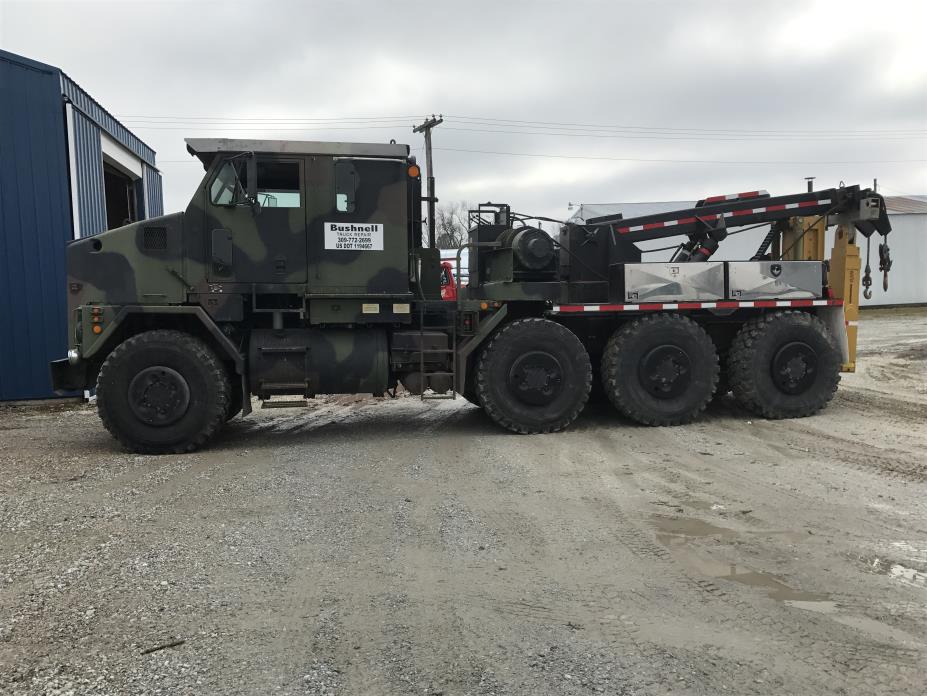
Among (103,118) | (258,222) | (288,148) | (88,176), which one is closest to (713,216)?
(288,148)

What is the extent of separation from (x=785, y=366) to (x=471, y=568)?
19.4 feet

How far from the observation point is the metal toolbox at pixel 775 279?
8.15 m

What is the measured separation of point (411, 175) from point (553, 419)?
10.4 ft

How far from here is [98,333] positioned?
691 centimetres

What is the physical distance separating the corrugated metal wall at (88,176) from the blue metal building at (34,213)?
0.07 metres

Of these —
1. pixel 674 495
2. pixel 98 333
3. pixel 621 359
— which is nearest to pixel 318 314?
pixel 98 333

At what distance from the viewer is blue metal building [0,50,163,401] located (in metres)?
10.4

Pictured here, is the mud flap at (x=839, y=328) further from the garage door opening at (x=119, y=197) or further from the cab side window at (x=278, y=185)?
the garage door opening at (x=119, y=197)

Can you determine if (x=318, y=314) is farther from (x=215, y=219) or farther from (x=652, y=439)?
(x=652, y=439)

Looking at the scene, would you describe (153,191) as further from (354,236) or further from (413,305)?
(413,305)

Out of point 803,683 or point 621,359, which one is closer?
point 803,683

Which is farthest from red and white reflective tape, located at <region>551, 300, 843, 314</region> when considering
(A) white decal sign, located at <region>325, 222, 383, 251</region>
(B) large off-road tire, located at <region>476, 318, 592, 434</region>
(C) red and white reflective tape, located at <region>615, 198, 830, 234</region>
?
(A) white decal sign, located at <region>325, 222, 383, 251</region>

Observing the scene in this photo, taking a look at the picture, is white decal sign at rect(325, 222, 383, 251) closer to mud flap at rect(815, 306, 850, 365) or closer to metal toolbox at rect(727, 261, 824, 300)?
metal toolbox at rect(727, 261, 824, 300)

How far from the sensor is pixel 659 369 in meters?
7.90
